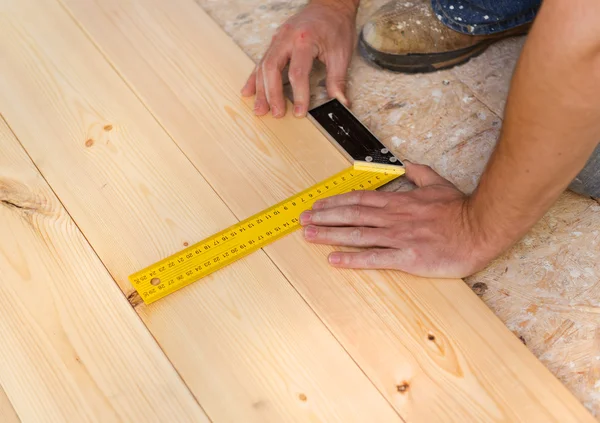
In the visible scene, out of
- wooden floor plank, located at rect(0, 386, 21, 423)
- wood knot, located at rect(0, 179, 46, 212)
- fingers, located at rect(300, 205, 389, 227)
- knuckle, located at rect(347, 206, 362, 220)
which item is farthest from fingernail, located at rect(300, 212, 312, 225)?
wooden floor plank, located at rect(0, 386, 21, 423)

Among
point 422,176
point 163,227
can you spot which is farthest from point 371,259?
point 163,227

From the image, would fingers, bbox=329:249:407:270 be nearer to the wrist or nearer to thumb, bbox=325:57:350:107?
the wrist

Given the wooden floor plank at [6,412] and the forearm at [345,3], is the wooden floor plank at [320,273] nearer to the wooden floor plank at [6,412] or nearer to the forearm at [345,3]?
the forearm at [345,3]

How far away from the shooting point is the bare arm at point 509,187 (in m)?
1.28

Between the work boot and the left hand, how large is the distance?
0.63 metres

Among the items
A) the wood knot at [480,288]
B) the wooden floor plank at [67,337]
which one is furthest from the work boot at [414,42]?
the wooden floor plank at [67,337]

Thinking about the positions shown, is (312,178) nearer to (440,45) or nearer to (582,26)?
(440,45)

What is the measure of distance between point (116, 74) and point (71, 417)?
1.13 meters

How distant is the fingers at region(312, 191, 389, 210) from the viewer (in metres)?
1.84

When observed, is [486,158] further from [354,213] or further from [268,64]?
[268,64]

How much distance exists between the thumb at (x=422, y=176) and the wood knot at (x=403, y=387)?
58 cm

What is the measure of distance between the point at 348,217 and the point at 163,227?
50cm

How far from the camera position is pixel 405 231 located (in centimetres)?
178

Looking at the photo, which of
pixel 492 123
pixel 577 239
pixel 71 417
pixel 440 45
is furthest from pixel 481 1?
pixel 71 417
